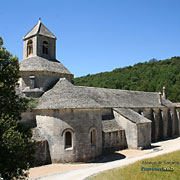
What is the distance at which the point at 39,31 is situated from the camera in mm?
25141

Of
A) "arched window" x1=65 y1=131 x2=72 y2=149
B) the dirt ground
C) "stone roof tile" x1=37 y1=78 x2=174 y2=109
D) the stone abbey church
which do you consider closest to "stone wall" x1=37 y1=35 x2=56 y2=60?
the stone abbey church

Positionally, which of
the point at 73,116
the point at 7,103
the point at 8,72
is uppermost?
the point at 8,72

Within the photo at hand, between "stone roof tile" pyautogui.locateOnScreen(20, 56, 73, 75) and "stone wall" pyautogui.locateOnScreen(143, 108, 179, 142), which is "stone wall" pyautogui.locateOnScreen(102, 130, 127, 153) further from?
"stone roof tile" pyautogui.locateOnScreen(20, 56, 73, 75)

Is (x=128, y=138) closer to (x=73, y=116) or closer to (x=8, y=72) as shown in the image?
(x=73, y=116)

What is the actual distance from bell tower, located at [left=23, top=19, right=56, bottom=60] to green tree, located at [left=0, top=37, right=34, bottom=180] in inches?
551

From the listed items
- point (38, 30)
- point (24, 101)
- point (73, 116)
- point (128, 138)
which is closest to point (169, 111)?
point (128, 138)

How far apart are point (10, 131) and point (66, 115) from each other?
930cm

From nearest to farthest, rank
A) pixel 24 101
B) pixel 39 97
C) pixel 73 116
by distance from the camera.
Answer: pixel 24 101, pixel 73 116, pixel 39 97

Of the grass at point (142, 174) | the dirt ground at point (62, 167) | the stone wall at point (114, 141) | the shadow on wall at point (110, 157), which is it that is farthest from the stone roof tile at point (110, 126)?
the grass at point (142, 174)

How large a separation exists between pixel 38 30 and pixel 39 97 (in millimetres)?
8944

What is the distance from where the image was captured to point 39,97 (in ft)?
72.3

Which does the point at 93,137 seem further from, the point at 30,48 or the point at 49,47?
the point at 30,48

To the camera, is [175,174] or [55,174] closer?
[175,174]

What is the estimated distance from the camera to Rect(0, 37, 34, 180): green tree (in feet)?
33.3
